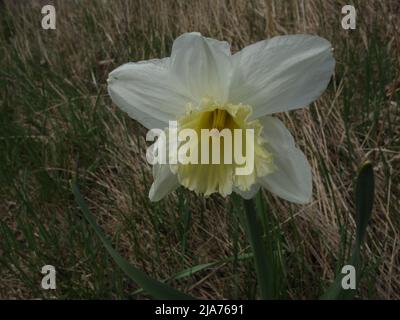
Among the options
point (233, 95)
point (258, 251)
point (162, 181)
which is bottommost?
point (258, 251)

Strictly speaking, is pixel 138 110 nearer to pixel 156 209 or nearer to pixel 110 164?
pixel 156 209

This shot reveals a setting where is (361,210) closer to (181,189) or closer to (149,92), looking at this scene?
(149,92)

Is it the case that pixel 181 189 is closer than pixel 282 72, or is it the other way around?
pixel 282 72

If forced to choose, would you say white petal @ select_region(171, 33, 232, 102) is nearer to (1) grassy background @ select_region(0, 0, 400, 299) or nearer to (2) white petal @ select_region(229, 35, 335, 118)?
(2) white petal @ select_region(229, 35, 335, 118)

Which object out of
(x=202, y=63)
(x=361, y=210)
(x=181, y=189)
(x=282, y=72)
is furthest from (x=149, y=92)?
(x=181, y=189)

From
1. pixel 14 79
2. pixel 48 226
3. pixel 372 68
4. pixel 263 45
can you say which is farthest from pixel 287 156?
pixel 14 79

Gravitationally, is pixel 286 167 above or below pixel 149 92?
below
